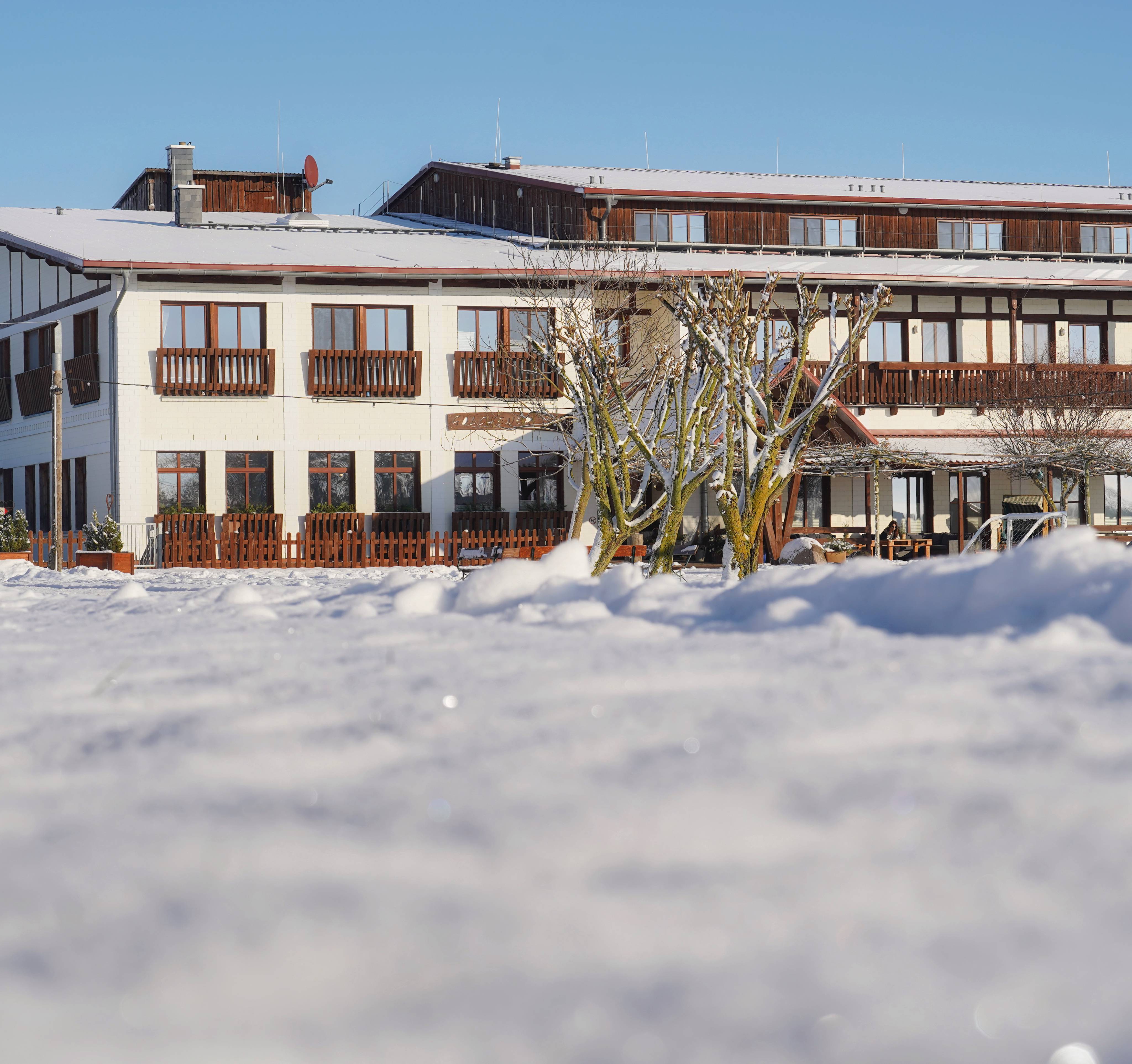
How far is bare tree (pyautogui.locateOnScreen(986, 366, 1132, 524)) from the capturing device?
73.5 feet

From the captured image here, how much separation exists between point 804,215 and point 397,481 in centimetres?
1256

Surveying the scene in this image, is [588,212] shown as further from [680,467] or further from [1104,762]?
[1104,762]

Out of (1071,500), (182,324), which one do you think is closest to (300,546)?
(182,324)

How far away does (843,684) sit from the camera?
3.16m

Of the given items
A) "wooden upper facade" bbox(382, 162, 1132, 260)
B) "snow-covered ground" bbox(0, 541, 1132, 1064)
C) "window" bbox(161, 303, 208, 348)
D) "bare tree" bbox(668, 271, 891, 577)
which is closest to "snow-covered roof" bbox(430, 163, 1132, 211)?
"wooden upper facade" bbox(382, 162, 1132, 260)

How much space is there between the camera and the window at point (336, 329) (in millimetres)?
25109

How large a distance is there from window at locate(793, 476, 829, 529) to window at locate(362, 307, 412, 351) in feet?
29.8

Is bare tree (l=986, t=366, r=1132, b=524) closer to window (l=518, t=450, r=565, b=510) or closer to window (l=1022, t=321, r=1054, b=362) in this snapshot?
window (l=1022, t=321, r=1054, b=362)

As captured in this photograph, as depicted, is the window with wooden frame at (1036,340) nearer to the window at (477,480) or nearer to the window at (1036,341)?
the window at (1036,341)

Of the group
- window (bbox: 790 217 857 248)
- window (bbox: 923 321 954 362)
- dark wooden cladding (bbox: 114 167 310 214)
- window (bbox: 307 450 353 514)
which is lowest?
window (bbox: 307 450 353 514)

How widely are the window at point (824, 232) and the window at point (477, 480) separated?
33.1 ft

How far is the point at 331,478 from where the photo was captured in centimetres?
2506

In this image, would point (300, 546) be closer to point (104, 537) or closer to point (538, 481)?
point (104, 537)

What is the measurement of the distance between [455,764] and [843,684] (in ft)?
3.58
